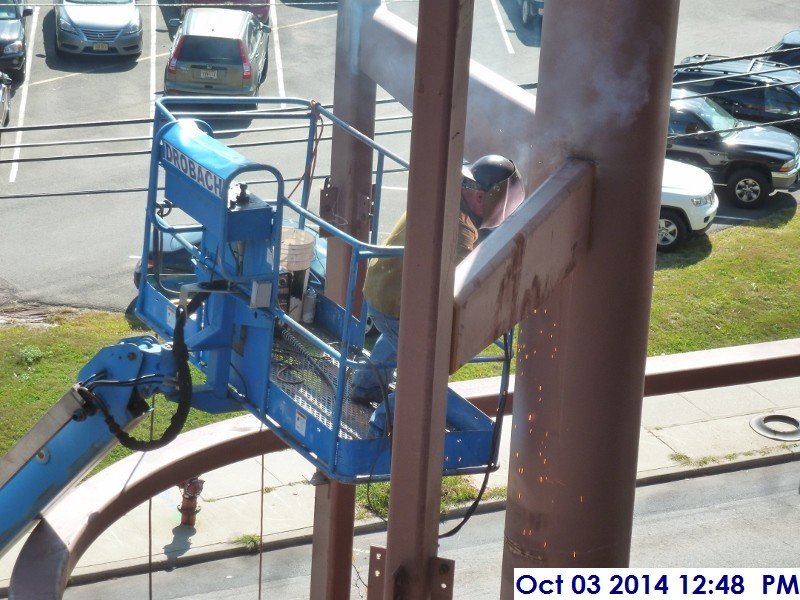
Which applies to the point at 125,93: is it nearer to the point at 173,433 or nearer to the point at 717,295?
the point at 717,295

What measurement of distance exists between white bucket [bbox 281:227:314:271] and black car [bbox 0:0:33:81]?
2056 centimetres

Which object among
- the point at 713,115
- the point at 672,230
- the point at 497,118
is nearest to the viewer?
the point at 497,118

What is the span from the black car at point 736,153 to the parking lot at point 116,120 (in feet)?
1.60

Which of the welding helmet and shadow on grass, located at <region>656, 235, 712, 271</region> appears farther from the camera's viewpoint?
shadow on grass, located at <region>656, 235, 712, 271</region>

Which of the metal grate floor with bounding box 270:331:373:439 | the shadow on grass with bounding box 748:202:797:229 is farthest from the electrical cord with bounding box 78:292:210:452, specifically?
the shadow on grass with bounding box 748:202:797:229

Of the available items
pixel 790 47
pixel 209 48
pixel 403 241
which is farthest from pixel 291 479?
pixel 790 47

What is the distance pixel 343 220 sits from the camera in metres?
5.03

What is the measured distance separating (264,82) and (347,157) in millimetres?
20404

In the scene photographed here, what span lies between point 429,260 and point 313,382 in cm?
296

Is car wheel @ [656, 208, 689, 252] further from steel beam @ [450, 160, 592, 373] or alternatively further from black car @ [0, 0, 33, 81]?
steel beam @ [450, 160, 592, 373]

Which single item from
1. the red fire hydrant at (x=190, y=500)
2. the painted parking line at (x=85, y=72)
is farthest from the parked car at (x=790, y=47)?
the red fire hydrant at (x=190, y=500)

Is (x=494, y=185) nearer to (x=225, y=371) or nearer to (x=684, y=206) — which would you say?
(x=225, y=371)

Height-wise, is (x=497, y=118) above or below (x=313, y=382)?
above

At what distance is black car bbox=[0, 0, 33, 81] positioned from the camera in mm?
23766
